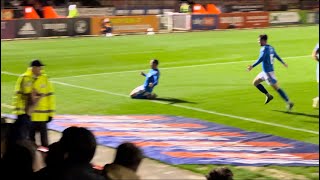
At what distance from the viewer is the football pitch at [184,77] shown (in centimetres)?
1352

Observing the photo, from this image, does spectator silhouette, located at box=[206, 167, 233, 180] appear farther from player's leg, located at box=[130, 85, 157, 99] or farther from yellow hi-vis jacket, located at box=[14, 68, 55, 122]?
player's leg, located at box=[130, 85, 157, 99]

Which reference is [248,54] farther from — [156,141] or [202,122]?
[156,141]

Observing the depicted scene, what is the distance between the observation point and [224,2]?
134ft

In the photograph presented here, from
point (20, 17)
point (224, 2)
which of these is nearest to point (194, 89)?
point (20, 17)

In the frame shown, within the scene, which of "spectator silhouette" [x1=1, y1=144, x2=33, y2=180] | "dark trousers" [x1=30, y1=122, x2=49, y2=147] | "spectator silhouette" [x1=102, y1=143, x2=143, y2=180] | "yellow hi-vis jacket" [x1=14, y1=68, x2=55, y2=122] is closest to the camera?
"spectator silhouette" [x1=102, y1=143, x2=143, y2=180]

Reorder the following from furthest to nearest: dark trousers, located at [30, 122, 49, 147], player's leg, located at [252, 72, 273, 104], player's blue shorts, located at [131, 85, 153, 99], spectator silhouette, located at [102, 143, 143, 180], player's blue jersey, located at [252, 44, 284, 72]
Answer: player's blue shorts, located at [131, 85, 153, 99]
player's leg, located at [252, 72, 273, 104]
player's blue jersey, located at [252, 44, 284, 72]
dark trousers, located at [30, 122, 49, 147]
spectator silhouette, located at [102, 143, 143, 180]

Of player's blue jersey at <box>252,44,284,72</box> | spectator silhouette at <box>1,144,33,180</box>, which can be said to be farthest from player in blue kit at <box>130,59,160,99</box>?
spectator silhouette at <box>1,144,33,180</box>

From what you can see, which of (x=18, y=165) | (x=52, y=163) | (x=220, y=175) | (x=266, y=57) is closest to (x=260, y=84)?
(x=266, y=57)

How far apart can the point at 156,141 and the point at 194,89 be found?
22.5ft

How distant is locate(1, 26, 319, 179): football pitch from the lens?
13516 mm

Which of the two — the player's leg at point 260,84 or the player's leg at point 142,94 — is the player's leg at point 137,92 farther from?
the player's leg at point 260,84

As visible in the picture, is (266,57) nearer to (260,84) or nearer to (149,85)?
(260,84)

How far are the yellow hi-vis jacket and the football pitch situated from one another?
96.1 inches

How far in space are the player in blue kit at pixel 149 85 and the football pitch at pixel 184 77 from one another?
11.2 inches
